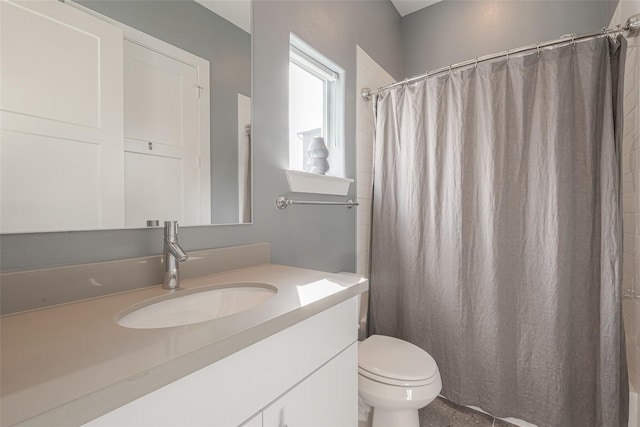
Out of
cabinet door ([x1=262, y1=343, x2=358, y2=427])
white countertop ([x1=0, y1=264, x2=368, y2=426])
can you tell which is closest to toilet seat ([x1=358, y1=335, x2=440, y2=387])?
cabinet door ([x1=262, y1=343, x2=358, y2=427])

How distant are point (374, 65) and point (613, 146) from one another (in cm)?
142

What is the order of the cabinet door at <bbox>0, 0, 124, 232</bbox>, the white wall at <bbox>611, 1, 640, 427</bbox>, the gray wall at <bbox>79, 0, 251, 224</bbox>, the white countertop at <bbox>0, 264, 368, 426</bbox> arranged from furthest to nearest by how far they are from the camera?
the white wall at <bbox>611, 1, 640, 427</bbox> < the gray wall at <bbox>79, 0, 251, 224</bbox> < the cabinet door at <bbox>0, 0, 124, 232</bbox> < the white countertop at <bbox>0, 264, 368, 426</bbox>

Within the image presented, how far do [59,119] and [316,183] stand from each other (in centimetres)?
101

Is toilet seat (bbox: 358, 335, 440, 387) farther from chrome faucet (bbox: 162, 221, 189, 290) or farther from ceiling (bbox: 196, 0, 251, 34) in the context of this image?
ceiling (bbox: 196, 0, 251, 34)

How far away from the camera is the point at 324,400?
2.71 ft

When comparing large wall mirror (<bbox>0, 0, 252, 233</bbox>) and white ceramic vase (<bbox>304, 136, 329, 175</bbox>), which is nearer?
large wall mirror (<bbox>0, 0, 252, 233</bbox>)

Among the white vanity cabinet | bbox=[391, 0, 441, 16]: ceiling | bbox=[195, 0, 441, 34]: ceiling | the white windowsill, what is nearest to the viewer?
the white vanity cabinet

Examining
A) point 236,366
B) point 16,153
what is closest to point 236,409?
point 236,366

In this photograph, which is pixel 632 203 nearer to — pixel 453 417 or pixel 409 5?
pixel 453 417

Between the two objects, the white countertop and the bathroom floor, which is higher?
the white countertop

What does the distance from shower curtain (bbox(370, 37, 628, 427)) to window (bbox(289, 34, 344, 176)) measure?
0.35 m

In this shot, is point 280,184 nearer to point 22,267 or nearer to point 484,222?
point 22,267

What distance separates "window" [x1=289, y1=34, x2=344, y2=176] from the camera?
1.51 m

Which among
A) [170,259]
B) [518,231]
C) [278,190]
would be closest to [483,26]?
[518,231]
